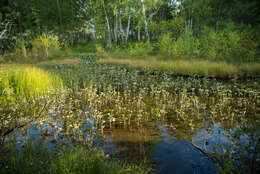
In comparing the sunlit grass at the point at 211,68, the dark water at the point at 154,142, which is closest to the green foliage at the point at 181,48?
the sunlit grass at the point at 211,68

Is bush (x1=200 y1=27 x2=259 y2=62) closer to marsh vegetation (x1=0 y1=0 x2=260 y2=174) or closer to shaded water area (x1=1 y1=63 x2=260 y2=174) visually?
marsh vegetation (x1=0 y1=0 x2=260 y2=174)

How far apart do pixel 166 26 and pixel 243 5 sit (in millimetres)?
13494

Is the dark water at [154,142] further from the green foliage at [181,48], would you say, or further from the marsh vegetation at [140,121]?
the green foliage at [181,48]

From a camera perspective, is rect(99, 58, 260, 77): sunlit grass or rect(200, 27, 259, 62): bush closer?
rect(99, 58, 260, 77): sunlit grass

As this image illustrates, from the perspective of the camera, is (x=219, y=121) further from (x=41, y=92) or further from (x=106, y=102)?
(x=41, y=92)

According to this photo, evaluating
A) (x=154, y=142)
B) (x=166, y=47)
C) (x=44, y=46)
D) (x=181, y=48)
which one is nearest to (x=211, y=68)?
(x=181, y=48)

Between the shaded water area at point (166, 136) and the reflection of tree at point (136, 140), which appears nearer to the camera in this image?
the shaded water area at point (166, 136)

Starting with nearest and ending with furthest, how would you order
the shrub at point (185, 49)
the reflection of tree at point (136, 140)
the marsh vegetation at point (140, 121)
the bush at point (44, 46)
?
the marsh vegetation at point (140, 121)
the reflection of tree at point (136, 140)
the shrub at point (185, 49)
the bush at point (44, 46)

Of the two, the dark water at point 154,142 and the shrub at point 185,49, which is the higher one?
the shrub at point 185,49

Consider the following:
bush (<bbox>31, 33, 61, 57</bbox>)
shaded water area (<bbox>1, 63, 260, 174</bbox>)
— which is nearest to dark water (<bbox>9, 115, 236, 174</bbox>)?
shaded water area (<bbox>1, 63, 260, 174</bbox>)

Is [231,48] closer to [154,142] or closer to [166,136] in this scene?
[166,136]

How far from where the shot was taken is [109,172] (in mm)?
2109

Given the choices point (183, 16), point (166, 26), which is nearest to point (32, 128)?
point (166, 26)

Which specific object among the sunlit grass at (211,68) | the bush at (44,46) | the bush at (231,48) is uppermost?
the bush at (44,46)
